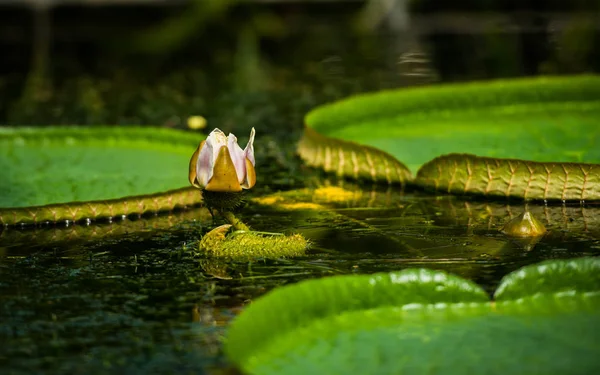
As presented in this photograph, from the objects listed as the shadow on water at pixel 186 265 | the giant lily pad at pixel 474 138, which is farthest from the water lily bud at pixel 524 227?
the giant lily pad at pixel 474 138

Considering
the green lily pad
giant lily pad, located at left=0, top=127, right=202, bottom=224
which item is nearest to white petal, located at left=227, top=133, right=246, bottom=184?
the green lily pad

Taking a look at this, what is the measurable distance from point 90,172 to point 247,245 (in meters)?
1.16

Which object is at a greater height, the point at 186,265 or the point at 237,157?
the point at 237,157

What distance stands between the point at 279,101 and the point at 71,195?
241cm

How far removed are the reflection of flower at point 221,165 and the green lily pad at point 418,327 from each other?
1.79ft

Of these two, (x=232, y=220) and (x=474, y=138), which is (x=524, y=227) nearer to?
(x=232, y=220)

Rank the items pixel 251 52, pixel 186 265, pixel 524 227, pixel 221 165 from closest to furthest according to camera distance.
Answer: pixel 221 165, pixel 186 265, pixel 524 227, pixel 251 52

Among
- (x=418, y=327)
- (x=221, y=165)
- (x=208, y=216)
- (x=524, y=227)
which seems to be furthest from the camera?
(x=208, y=216)

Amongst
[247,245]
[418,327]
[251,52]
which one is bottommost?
[418,327]

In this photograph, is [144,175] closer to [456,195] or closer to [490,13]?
[456,195]

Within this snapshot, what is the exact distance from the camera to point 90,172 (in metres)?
3.88

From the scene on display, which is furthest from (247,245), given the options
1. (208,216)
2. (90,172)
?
(90,172)

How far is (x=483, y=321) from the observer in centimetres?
221

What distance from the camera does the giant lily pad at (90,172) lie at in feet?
11.1
